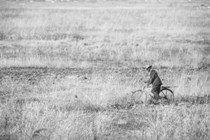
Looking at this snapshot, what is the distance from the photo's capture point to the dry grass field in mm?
7102

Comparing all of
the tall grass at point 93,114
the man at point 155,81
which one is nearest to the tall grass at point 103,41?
the tall grass at point 93,114

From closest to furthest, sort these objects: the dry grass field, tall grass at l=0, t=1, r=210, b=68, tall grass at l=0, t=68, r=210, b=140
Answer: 1. tall grass at l=0, t=68, r=210, b=140
2. the dry grass field
3. tall grass at l=0, t=1, r=210, b=68

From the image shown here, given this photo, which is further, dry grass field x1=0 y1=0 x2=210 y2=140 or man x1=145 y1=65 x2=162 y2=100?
man x1=145 y1=65 x2=162 y2=100

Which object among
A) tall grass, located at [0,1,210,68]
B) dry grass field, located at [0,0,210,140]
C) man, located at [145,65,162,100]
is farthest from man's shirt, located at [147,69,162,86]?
tall grass, located at [0,1,210,68]

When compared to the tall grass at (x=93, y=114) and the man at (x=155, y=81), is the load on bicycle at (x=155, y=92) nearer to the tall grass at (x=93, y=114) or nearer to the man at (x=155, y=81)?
the man at (x=155, y=81)

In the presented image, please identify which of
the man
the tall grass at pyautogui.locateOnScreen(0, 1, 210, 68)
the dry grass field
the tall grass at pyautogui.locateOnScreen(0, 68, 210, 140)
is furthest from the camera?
the tall grass at pyautogui.locateOnScreen(0, 1, 210, 68)

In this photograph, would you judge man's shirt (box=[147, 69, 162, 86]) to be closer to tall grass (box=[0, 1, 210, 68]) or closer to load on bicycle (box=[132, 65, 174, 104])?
load on bicycle (box=[132, 65, 174, 104])

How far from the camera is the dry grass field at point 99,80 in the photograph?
23.3ft

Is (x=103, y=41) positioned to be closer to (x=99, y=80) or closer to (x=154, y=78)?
(x=99, y=80)

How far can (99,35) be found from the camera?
23.4 m

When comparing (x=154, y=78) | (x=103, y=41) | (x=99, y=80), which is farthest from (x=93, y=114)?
(x=103, y=41)

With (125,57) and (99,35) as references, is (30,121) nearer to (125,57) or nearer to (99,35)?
(125,57)

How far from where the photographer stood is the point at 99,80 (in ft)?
38.8

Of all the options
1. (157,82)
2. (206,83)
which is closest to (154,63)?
(206,83)
